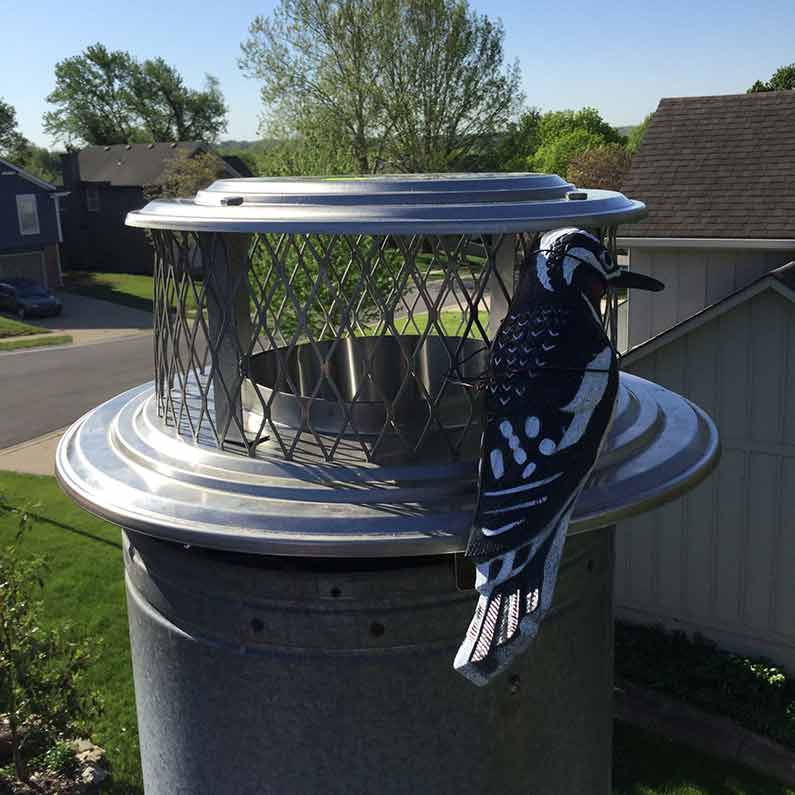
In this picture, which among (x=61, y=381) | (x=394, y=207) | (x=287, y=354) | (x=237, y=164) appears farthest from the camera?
(x=237, y=164)

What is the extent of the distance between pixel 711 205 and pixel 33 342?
21475 millimetres

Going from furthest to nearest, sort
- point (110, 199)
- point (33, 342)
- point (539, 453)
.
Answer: point (110, 199)
point (33, 342)
point (539, 453)

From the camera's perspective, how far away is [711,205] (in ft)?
32.6

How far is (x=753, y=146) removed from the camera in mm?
10484

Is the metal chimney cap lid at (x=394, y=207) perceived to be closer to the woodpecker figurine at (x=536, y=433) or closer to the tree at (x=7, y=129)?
the woodpecker figurine at (x=536, y=433)

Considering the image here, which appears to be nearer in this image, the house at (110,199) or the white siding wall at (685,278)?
the white siding wall at (685,278)

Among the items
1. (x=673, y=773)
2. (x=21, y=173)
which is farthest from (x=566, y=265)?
(x=21, y=173)

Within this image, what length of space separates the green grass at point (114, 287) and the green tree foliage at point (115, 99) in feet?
78.9

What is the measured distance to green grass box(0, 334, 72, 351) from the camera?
2608cm

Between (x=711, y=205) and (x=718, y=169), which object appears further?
(x=718, y=169)

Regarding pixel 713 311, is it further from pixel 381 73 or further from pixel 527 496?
pixel 381 73

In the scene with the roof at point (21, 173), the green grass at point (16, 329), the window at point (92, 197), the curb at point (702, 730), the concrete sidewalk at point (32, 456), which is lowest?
the curb at point (702, 730)

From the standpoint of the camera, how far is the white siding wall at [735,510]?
331 inches

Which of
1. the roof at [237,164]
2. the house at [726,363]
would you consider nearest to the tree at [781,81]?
the roof at [237,164]
